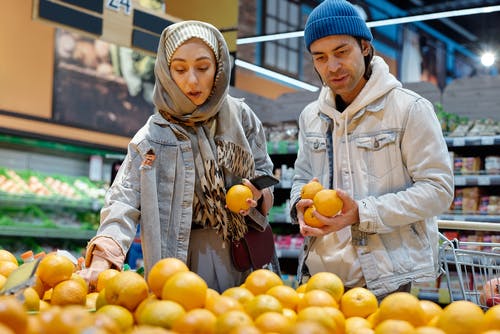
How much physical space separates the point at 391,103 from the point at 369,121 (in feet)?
0.32

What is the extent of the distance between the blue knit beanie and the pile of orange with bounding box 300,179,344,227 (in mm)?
549

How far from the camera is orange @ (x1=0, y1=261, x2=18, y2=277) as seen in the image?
187 cm

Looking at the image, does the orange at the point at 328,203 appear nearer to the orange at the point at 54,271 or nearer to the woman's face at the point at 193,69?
the woman's face at the point at 193,69

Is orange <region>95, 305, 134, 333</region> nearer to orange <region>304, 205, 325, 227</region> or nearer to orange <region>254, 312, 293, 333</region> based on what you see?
Answer: orange <region>254, 312, 293, 333</region>

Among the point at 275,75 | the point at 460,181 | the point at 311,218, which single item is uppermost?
the point at 275,75

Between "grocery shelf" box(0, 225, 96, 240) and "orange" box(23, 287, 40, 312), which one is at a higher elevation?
"orange" box(23, 287, 40, 312)

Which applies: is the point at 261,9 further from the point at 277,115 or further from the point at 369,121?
the point at 369,121

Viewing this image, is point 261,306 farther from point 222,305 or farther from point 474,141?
point 474,141

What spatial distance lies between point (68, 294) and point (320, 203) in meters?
0.81

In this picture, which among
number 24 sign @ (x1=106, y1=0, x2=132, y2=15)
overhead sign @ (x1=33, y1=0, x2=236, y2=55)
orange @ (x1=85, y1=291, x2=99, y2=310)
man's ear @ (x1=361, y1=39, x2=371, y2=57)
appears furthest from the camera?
number 24 sign @ (x1=106, y1=0, x2=132, y2=15)

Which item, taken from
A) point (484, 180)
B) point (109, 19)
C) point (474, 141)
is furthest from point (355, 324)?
point (474, 141)

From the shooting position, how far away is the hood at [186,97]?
2229mm

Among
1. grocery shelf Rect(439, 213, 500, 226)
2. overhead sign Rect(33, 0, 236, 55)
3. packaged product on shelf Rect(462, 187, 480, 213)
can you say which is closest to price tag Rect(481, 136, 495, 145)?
packaged product on shelf Rect(462, 187, 480, 213)

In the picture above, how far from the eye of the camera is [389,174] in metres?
2.12
